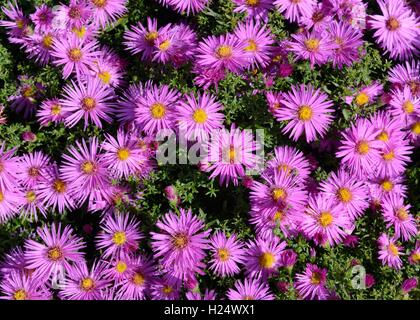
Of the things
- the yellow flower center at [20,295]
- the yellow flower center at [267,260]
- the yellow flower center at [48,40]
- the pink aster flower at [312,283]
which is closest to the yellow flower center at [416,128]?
the pink aster flower at [312,283]

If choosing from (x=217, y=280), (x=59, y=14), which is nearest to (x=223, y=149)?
(x=217, y=280)

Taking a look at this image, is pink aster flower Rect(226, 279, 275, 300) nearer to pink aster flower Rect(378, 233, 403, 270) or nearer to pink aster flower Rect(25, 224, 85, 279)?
pink aster flower Rect(378, 233, 403, 270)

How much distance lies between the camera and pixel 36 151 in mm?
3131

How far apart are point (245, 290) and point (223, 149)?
2.58 ft

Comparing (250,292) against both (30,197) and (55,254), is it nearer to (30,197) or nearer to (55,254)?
(55,254)

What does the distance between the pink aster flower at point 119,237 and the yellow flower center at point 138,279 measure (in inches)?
5.3

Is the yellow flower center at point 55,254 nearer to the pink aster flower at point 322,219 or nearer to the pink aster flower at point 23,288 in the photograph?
the pink aster flower at point 23,288

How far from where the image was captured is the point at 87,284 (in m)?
2.81

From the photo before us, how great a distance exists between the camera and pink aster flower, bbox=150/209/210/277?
8.92ft

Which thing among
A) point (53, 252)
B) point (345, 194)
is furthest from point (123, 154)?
point (345, 194)

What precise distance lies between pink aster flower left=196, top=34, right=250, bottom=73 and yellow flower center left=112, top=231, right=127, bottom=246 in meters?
1.06

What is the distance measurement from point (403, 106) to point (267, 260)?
1.25 meters

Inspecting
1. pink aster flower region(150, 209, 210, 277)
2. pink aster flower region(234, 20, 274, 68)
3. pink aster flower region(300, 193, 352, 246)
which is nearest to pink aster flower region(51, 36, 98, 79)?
pink aster flower region(234, 20, 274, 68)

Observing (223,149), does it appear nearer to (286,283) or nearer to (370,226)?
(286,283)
